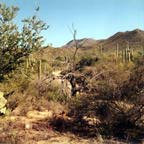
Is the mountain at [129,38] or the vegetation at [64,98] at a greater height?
the mountain at [129,38]

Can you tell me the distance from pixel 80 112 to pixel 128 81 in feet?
5.99

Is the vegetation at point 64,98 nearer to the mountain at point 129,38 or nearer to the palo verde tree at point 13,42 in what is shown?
the palo verde tree at point 13,42

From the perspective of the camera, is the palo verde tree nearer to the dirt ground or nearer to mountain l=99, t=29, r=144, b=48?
the dirt ground

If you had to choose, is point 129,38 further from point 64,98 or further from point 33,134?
point 33,134

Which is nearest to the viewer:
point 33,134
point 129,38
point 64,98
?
point 33,134

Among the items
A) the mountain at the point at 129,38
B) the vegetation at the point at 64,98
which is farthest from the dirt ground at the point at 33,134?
the mountain at the point at 129,38

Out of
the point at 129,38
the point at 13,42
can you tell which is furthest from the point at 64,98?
the point at 129,38

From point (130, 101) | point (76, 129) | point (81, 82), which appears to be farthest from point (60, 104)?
point (130, 101)

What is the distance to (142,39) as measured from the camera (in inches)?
3083

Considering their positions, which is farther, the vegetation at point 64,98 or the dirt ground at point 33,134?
the vegetation at point 64,98

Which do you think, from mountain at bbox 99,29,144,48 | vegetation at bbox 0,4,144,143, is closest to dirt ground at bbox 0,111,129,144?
vegetation at bbox 0,4,144,143

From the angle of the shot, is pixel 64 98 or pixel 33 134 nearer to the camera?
pixel 33 134

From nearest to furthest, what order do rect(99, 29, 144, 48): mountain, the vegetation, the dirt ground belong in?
the dirt ground, the vegetation, rect(99, 29, 144, 48): mountain

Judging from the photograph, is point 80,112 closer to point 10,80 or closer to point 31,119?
point 31,119
